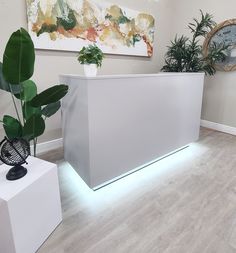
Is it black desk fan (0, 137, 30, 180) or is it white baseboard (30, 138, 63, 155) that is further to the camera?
white baseboard (30, 138, 63, 155)

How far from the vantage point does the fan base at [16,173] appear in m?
1.24

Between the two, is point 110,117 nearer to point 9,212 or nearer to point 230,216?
point 9,212

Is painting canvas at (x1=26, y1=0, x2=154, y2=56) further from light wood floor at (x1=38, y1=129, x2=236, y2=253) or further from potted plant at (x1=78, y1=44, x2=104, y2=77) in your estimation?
light wood floor at (x1=38, y1=129, x2=236, y2=253)

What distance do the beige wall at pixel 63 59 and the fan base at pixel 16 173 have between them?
123cm

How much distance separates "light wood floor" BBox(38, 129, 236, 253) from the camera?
1.32m

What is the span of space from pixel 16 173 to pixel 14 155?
0.12 meters

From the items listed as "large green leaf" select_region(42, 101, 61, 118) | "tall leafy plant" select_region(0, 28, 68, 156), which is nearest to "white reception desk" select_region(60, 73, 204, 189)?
"large green leaf" select_region(42, 101, 61, 118)

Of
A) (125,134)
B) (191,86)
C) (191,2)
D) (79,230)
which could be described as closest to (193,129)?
(191,86)

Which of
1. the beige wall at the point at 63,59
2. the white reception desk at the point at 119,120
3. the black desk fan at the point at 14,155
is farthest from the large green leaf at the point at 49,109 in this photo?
the black desk fan at the point at 14,155

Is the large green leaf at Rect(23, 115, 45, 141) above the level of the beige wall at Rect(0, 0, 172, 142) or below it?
below

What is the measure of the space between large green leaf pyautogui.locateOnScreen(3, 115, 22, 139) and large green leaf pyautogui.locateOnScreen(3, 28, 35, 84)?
0.42 metres

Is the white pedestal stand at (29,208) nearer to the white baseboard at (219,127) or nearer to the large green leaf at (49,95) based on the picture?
the large green leaf at (49,95)

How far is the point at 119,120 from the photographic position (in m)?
1.81

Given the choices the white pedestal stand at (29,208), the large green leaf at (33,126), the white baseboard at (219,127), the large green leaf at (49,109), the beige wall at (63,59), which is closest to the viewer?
the white pedestal stand at (29,208)
